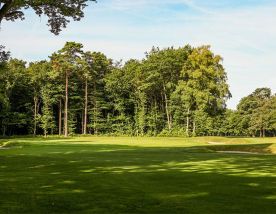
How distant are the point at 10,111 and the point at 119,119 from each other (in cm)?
2411

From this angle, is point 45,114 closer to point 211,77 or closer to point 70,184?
point 211,77

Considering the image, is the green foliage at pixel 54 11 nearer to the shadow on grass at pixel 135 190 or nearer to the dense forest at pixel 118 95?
the shadow on grass at pixel 135 190

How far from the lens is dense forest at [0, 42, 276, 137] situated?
92562mm

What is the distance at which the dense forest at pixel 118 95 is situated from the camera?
9256cm

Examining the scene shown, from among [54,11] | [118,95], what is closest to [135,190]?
[54,11]

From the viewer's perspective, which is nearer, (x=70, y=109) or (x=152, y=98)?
(x=70, y=109)

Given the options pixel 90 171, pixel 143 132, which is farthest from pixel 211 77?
pixel 90 171

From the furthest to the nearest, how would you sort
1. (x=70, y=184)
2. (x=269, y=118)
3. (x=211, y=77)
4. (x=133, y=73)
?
(x=269, y=118), (x=133, y=73), (x=211, y=77), (x=70, y=184)

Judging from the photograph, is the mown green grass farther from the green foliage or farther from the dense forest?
the dense forest

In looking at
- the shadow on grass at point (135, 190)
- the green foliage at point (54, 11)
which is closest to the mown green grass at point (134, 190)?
the shadow on grass at point (135, 190)

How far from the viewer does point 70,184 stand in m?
15.6

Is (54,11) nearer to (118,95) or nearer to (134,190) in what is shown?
(134,190)

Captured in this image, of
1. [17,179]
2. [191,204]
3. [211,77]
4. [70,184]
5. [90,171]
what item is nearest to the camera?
[191,204]

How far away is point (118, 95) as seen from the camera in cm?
10425
